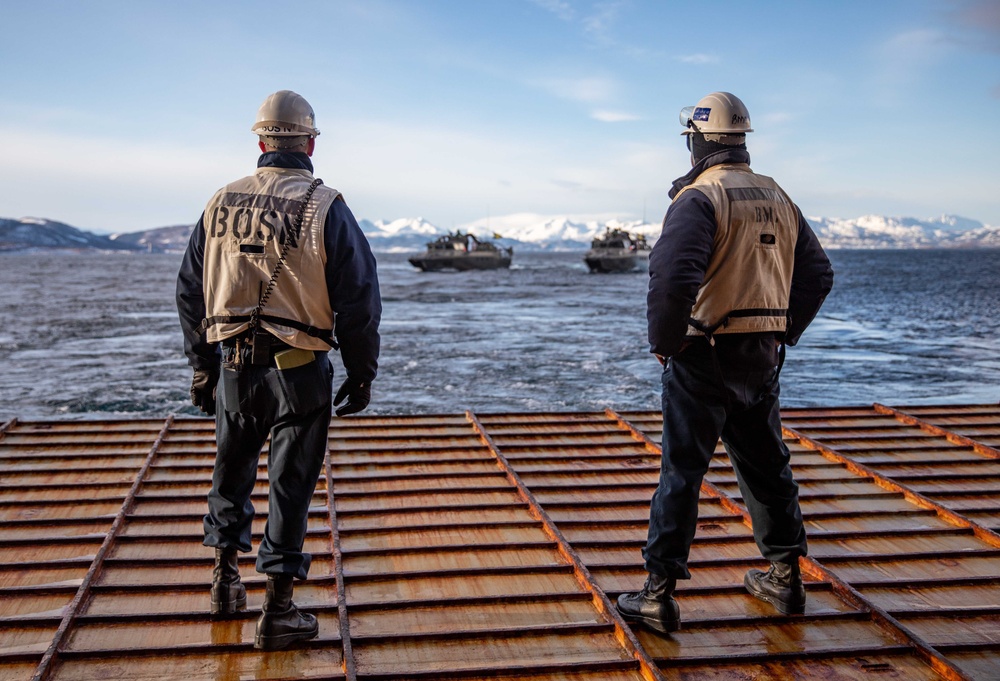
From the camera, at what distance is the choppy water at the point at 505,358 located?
1580 centimetres

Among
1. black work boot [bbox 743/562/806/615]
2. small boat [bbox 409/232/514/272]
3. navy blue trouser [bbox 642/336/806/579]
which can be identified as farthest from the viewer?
small boat [bbox 409/232/514/272]

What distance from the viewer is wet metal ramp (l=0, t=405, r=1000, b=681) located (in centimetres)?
318

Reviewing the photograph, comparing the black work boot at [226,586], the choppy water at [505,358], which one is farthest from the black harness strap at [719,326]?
the choppy water at [505,358]

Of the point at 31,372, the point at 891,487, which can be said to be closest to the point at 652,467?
the point at 891,487

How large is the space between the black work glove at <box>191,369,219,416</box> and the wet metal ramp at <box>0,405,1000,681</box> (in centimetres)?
91

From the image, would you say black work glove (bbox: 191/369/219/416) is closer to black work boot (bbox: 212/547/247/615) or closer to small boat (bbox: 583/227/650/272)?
black work boot (bbox: 212/547/247/615)

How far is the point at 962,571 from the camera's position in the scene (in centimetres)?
405

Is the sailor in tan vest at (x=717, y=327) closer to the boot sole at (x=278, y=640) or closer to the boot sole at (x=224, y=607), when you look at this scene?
the boot sole at (x=278, y=640)

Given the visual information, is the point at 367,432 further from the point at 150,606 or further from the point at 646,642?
the point at 646,642

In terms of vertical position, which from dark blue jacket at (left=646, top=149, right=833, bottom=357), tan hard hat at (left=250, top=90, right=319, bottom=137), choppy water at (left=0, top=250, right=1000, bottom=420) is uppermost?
tan hard hat at (left=250, top=90, right=319, bottom=137)

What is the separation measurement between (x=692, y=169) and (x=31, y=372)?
755 inches

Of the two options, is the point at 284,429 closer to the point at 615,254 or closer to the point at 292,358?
the point at 292,358

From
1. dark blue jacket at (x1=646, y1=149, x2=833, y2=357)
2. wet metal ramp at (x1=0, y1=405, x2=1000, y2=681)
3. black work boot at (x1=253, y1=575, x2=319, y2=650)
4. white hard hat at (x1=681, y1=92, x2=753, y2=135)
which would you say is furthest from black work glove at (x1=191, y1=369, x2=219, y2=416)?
white hard hat at (x1=681, y1=92, x2=753, y2=135)

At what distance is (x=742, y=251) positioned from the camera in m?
3.24
